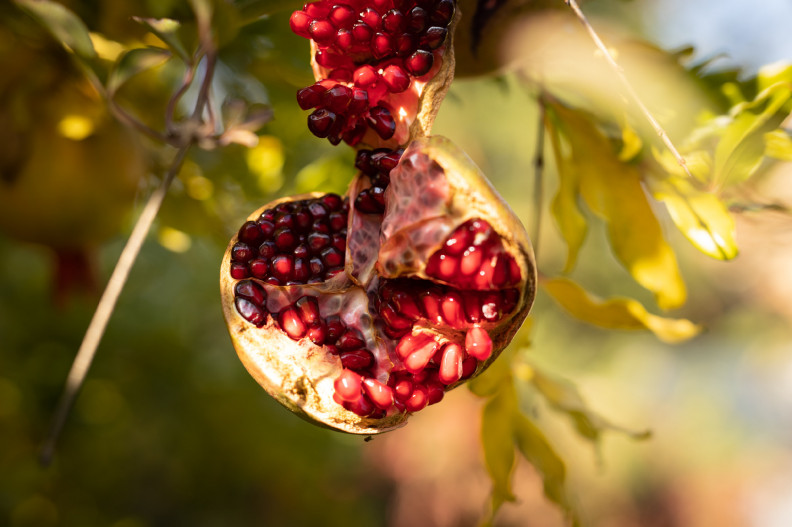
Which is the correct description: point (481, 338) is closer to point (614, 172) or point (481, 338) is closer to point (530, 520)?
point (614, 172)

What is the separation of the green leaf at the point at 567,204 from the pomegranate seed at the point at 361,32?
216 mm

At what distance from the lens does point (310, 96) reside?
402 millimetres

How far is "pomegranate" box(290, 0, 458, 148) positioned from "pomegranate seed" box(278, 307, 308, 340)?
0.12m

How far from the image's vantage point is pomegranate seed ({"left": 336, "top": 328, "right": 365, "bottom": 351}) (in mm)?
427

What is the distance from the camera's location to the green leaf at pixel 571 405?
61cm

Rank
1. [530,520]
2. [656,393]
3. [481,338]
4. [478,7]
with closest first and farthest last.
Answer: [481,338] → [478,7] → [530,520] → [656,393]

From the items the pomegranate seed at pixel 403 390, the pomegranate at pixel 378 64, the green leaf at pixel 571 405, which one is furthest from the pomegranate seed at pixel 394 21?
the green leaf at pixel 571 405

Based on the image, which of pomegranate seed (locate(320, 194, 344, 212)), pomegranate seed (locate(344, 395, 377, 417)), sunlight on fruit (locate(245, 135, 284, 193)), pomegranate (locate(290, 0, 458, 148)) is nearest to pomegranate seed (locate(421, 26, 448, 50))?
pomegranate (locate(290, 0, 458, 148))

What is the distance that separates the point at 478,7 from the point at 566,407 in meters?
0.36

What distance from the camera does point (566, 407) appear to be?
1.97 feet

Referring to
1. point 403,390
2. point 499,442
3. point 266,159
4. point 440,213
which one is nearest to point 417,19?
point 440,213

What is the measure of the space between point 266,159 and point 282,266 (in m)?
0.45

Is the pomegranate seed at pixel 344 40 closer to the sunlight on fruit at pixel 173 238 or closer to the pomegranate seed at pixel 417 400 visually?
the pomegranate seed at pixel 417 400

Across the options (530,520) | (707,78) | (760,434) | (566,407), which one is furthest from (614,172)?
(760,434)
